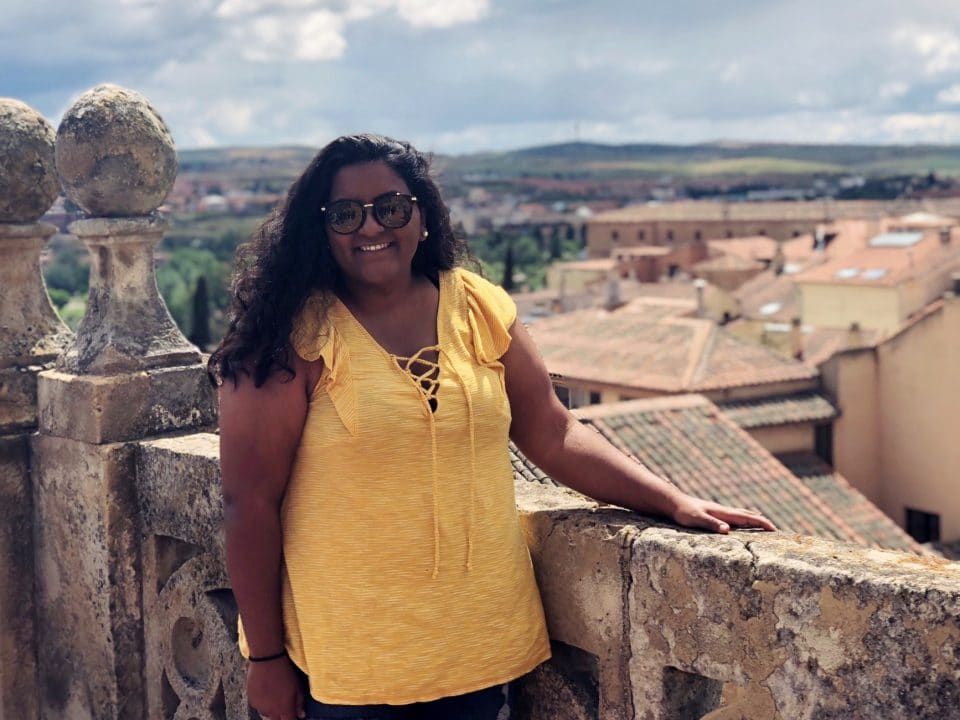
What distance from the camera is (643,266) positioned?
61344mm

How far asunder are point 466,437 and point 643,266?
194 feet

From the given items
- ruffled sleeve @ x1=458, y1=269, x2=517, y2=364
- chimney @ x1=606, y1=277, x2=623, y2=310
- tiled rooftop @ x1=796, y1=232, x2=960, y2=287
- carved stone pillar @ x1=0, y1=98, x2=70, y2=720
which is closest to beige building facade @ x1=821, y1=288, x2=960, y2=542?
tiled rooftop @ x1=796, y1=232, x2=960, y2=287

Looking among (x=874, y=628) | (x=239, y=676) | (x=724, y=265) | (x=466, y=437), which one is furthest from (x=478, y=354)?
(x=724, y=265)

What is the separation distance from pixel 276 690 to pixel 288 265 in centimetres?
93

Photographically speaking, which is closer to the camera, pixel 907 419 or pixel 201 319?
pixel 907 419

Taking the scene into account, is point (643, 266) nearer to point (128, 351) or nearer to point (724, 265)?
point (724, 265)

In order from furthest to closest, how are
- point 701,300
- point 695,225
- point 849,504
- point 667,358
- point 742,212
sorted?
point 742,212
point 695,225
point 701,300
point 667,358
point 849,504

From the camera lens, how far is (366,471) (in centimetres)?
271

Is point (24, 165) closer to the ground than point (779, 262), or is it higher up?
higher up

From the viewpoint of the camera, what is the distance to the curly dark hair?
2734mm

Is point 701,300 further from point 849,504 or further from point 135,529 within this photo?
point 135,529

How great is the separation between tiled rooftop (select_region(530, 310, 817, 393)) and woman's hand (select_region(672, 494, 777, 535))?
22.7m

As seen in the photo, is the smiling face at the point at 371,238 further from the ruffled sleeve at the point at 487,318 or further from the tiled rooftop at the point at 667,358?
the tiled rooftop at the point at 667,358

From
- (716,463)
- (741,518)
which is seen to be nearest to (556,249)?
(716,463)
